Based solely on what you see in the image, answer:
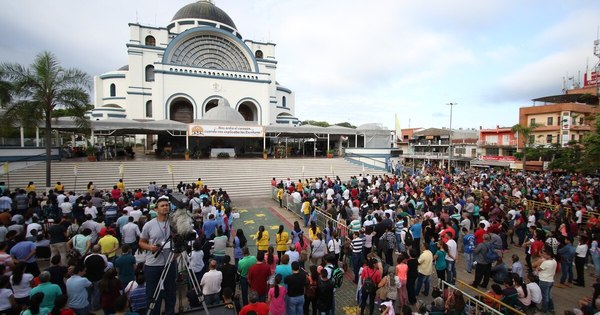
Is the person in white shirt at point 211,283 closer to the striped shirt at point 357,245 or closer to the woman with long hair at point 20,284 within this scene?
the woman with long hair at point 20,284

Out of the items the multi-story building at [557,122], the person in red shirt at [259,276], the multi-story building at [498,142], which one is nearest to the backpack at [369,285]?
the person in red shirt at [259,276]

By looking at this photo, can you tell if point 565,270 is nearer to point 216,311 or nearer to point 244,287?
point 244,287

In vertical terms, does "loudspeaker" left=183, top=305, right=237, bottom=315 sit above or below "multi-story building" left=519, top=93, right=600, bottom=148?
below

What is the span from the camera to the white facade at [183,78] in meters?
35.8

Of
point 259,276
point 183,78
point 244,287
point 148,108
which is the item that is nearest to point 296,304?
point 259,276

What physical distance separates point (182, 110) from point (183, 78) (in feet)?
14.3

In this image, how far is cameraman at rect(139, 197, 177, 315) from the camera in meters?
3.64

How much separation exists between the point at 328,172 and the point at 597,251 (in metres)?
17.7

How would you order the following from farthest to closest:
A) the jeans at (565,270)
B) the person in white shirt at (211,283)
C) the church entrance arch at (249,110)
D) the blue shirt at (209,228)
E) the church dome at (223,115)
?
1. the church entrance arch at (249,110)
2. the church dome at (223,115)
3. the blue shirt at (209,228)
4. the jeans at (565,270)
5. the person in white shirt at (211,283)

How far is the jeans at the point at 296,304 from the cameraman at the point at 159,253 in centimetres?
184

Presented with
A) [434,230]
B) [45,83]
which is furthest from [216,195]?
[45,83]

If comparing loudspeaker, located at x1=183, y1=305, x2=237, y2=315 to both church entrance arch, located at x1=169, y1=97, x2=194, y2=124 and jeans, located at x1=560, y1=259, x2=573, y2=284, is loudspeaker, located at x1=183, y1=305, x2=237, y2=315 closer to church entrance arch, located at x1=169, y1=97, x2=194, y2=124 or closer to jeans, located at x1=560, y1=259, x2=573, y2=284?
jeans, located at x1=560, y1=259, x2=573, y2=284

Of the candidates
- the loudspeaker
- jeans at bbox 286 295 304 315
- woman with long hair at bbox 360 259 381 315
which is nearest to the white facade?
woman with long hair at bbox 360 259 381 315

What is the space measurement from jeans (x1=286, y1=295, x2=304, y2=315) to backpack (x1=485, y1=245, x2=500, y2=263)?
4.67 m
